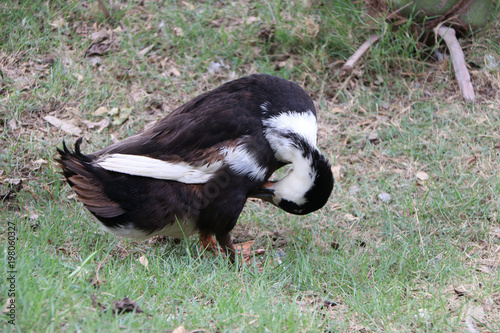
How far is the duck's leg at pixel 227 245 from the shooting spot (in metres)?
3.77

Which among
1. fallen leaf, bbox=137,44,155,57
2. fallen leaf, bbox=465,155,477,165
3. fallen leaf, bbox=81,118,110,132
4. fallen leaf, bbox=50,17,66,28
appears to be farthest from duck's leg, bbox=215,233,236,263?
fallen leaf, bbox=50,17,66,28

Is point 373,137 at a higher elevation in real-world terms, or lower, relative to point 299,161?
lower

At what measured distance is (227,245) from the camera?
383 centimetres

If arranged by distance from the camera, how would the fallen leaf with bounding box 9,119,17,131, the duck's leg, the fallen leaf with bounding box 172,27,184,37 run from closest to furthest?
1. the duck's leg
2. the fallen leaf with bounding box 9,119,17,131
3. the fallen leaf with bounding box 172,27,184,37

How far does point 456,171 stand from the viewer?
185 inches

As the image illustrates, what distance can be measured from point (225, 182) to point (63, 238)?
4.03ft

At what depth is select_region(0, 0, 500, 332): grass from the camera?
294cm

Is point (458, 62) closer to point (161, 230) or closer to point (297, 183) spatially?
point (297, 183)

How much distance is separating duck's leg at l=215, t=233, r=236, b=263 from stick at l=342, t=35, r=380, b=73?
244 centimetres

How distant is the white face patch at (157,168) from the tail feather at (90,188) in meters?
0.09

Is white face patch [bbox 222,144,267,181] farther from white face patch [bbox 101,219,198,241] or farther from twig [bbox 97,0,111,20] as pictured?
twig [bbox 97,0,111,20]

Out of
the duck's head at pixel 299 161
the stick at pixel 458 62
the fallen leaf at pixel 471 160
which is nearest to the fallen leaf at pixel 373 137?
the fallen leaf at pixel 471 160

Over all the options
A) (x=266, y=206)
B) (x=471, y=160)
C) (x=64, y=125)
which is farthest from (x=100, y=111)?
(x=471, y=160)

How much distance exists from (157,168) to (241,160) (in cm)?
54
